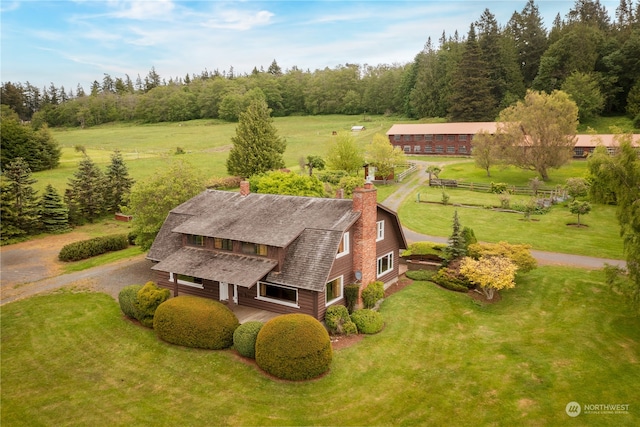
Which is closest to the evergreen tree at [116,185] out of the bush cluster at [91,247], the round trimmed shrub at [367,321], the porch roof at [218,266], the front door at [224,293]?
the bush cluster at [91,247]

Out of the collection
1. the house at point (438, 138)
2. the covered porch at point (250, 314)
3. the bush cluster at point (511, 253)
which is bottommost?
the covered porch at point (250, 314)

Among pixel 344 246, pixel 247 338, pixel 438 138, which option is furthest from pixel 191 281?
pixel 438 138

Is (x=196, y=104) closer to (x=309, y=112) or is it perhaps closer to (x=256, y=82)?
(x=256, y=82)

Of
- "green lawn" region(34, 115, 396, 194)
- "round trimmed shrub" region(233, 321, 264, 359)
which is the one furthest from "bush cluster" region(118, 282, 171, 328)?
"green lawn" region(34, 115, 396, 194)

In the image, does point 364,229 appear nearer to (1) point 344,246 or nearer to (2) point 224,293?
(1) point 344,246

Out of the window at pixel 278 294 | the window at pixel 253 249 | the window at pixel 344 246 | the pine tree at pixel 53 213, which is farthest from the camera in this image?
the pine tree at pixel 53 213

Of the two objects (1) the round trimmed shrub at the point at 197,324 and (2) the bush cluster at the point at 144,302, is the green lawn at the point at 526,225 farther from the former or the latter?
(2) the bush cluster at the point at 144,302

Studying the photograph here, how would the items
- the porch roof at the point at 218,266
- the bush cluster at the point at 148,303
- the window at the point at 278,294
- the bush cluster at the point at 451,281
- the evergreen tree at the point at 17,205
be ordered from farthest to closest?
the evergreen tree at the point at 17,205, the bush cluster at the point at 451,281, the bush cluster at the point at 148,303, the window at the point at 278,294, the porch roof at the point at 218,266
